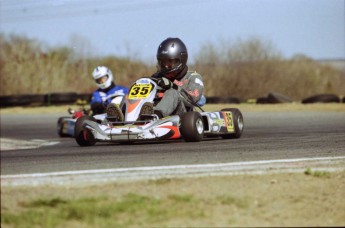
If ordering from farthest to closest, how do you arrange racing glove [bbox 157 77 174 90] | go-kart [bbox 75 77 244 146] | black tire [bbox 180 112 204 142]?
racing glove [bbox 157 77 174 90], black tire [bbox 180 112 204 142], go-kart [bbox 75 77 244 146]

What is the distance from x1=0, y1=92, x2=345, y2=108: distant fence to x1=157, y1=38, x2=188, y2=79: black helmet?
16.0 m

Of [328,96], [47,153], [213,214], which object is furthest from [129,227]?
[328,96]

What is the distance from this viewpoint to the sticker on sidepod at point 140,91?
12174mm

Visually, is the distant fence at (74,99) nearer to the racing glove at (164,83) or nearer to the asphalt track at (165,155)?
the asphalt track at (165,155)

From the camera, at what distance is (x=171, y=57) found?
1305cm

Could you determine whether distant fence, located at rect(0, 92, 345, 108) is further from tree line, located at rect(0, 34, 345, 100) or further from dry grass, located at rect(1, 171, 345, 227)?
dry grass, located at rect(1, 171, 345, 227)

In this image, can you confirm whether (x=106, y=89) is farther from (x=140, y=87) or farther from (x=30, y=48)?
(x=30, y=48)

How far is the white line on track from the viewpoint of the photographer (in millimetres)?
7367

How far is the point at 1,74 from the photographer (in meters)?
39.8

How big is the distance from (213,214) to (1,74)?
112 ft

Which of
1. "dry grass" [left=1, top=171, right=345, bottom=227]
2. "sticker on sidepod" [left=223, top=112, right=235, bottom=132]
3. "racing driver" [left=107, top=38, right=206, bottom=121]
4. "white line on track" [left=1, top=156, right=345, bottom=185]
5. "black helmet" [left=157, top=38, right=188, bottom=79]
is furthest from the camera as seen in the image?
"sticker on sidepod" [left=223, top=112, right=235, bottom=132]

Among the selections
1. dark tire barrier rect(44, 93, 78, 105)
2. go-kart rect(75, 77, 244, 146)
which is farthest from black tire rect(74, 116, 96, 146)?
dark tire barrier rect(44, 93, 78, 105)

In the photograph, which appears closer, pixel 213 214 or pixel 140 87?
pixel 213 214

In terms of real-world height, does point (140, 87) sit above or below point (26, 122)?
above
